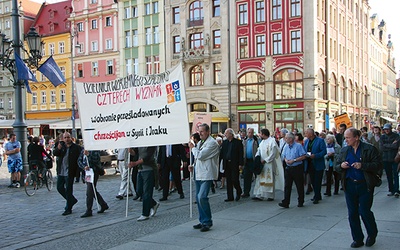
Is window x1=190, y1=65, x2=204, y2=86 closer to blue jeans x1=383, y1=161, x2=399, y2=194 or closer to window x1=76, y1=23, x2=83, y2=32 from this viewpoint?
window x1=76, y1=23, x2=83, y2=32

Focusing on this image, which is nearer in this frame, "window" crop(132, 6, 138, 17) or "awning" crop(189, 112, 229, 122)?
"awning" crop(189, 112, 229, 122)

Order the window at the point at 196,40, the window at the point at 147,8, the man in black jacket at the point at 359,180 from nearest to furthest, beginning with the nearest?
the man in black jacket at the point at 359,180 < the window at the point at 196,40 < the window at the point at 147,8

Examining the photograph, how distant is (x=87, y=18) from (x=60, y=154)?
4400 cm

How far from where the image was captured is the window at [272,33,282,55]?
3984 centimetres

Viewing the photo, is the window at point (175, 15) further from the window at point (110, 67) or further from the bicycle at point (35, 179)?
the bicycle at point (35, 179)

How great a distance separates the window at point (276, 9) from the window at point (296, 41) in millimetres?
1999

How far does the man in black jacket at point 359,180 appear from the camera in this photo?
6367 millimetres

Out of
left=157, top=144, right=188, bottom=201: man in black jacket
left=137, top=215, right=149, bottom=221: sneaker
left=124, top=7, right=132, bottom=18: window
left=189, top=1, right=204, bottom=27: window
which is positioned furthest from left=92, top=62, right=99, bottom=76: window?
left=137, top=215, right=149, bottom=221: sneaker

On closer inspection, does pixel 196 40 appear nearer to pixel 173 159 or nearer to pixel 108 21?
pixel 108 21

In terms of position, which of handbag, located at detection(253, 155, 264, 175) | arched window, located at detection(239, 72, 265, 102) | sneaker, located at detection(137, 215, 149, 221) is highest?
arched window, located at detection(239, 72, 265, 102)

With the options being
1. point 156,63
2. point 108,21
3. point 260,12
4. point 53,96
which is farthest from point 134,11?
point 53,96

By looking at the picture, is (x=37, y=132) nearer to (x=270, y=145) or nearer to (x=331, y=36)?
(x=331, y=36)

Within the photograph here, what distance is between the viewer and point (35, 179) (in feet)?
44.9

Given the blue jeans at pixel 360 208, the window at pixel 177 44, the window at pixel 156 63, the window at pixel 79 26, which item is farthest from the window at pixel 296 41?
the blue jeans at pixel 360 208
